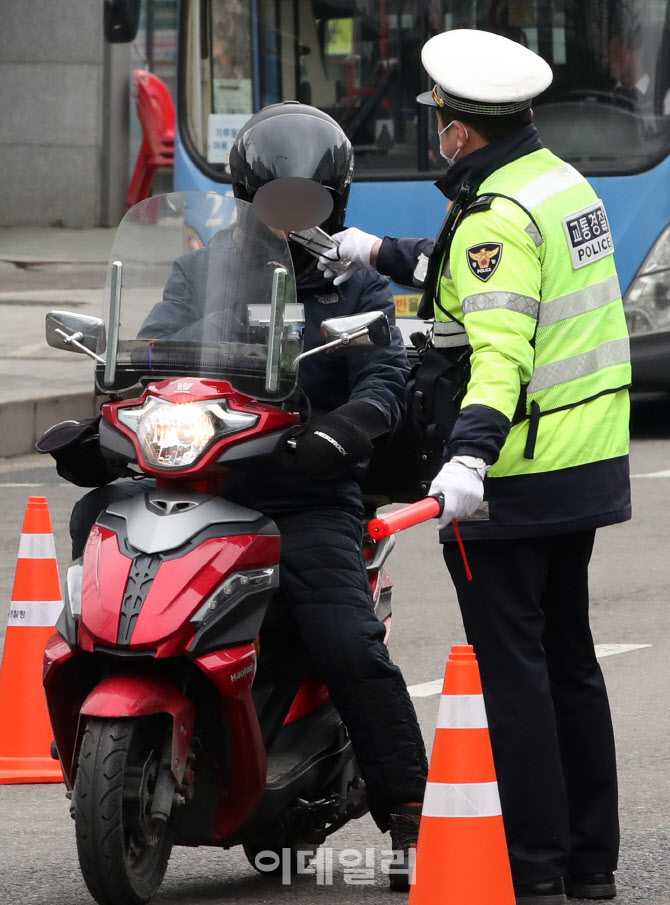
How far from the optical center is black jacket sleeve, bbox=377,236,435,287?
174 inches

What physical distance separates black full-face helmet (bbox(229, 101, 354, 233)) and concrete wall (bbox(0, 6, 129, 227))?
60.0 ft

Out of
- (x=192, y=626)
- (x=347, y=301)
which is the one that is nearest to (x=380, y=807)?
(x=192, y=626)

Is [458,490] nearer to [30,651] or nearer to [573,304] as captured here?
[573,304]

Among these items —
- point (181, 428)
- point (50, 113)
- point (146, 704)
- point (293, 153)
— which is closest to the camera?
point (146, 704)

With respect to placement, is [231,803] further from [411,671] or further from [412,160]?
[412,160]

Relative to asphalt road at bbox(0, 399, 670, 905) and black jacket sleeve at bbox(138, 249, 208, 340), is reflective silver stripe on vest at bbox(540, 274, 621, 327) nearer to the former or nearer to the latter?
black jacket sleeve at bbox(138, 249, 208, 340)

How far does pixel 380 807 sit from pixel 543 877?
38 cm

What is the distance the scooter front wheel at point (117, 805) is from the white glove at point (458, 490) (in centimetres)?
70

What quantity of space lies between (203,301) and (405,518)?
0.79 meters

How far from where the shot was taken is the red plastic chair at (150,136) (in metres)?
21.9

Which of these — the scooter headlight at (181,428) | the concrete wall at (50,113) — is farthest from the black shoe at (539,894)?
the concrete wall at (50,113)

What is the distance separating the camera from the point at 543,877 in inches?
158

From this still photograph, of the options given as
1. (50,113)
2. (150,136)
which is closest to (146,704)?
(150,136)

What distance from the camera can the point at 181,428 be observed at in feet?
12.4
